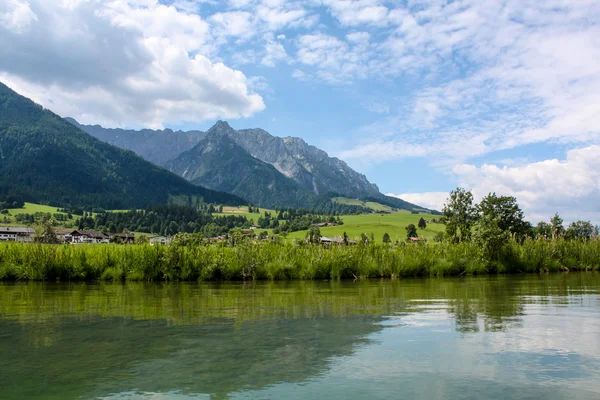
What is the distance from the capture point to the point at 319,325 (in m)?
11.3

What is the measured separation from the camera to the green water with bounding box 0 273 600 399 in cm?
652

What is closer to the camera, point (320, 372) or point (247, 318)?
point (320, 372)

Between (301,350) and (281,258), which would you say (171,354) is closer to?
(301,350)

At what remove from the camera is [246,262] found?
1107 inches

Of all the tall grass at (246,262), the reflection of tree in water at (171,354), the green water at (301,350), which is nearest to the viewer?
the green water at (301,350)

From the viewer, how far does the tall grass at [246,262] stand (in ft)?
85.2

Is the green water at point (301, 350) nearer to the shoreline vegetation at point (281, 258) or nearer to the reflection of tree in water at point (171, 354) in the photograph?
the reflection of tree in water at point (171, 354)

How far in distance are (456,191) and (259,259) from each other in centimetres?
5137

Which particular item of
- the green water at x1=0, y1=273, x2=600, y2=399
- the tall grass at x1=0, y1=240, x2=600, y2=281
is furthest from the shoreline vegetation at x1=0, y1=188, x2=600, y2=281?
the green water at x1=0, y1=273, x2=600, y2=399

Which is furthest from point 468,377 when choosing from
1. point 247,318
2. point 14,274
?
point 14,274

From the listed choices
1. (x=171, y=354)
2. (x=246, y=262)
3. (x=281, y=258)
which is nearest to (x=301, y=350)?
(x=171, y=354)

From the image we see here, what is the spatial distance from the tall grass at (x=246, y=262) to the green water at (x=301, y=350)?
11049mm

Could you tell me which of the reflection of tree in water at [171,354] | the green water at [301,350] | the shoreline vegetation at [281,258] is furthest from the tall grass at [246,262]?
the reflection of tree in water at [171,354]

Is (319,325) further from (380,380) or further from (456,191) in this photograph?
(456,191)
